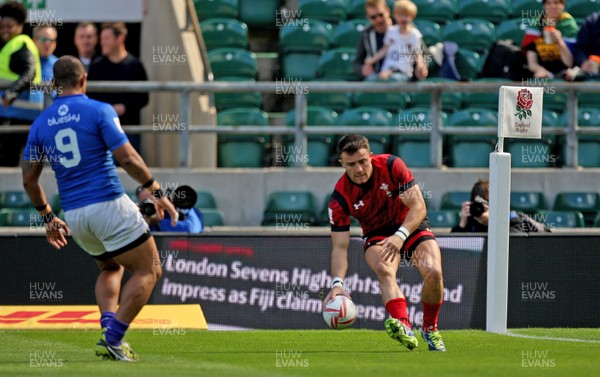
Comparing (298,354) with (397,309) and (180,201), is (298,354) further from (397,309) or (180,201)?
(180,201)

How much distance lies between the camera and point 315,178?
54.2 feet

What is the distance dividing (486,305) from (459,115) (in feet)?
13.5

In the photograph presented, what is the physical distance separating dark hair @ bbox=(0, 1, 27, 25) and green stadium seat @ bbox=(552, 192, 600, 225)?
7220mm

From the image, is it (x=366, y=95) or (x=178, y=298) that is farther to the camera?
(x=366, y=95)

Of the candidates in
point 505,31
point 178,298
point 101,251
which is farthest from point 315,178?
point 101,251

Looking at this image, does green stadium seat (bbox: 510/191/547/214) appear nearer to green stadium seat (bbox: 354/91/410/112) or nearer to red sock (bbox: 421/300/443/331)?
green stadium seat (bbox: 354/91/410/112)

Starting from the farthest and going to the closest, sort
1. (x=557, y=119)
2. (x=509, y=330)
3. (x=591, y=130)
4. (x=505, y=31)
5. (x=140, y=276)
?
(x=505, y=31), (x=557, y=119), (x=591, y=130), (x=509, y=330), (x=140, y=276)

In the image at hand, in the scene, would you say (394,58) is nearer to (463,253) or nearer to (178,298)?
(463,253)

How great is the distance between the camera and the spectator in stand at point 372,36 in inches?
661


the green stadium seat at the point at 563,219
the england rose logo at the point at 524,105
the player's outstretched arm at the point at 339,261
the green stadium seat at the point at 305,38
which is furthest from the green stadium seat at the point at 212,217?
the player's outstretched arm at the point at 339,261

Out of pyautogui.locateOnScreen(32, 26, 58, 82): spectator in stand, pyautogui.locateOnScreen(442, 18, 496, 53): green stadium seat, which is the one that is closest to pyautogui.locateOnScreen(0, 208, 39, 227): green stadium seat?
pyautogui.locateOnScreen(32, 26, 58, 82): spectator in stand

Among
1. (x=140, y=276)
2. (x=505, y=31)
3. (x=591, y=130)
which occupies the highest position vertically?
(x=505, y=31)

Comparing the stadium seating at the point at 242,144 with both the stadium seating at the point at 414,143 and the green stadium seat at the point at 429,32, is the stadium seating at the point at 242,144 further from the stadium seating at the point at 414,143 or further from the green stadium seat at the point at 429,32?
the green stadium seat at the point at 429,32

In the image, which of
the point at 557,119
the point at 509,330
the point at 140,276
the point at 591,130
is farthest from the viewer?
the point at 557,119
